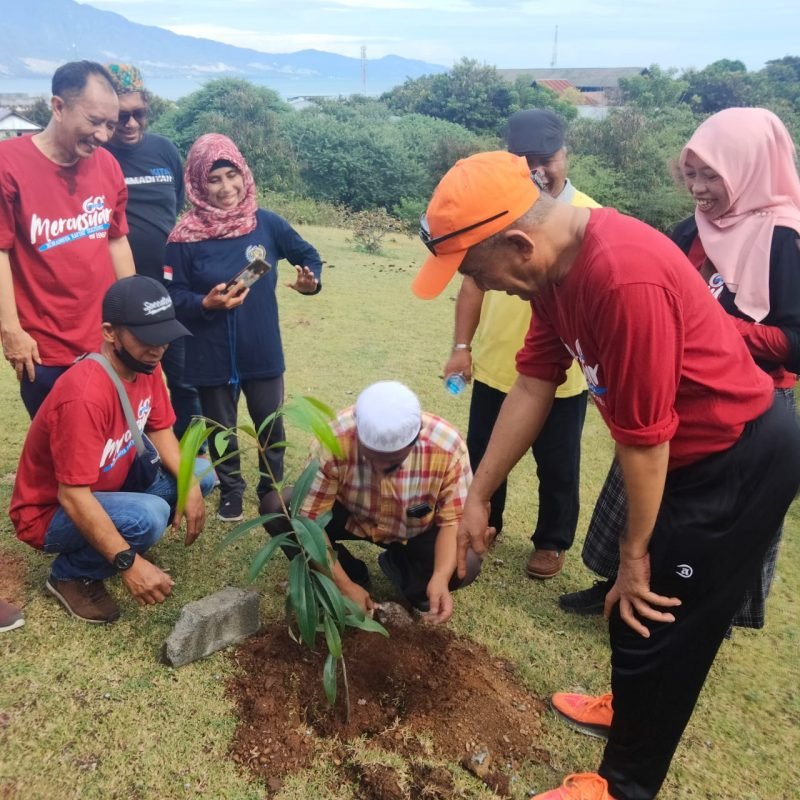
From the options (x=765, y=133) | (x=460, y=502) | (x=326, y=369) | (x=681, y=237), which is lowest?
(x=326, y=369)

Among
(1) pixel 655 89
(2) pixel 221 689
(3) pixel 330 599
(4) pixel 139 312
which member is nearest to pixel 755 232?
(3) pixel 330 599

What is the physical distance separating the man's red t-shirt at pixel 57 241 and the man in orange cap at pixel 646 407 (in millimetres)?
2013

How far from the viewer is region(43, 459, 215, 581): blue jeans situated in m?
2.50

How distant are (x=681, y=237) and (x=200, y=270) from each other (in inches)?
80.0

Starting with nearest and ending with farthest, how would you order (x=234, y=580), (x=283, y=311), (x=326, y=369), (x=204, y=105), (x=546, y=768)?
(x=546, y=768) → (x=234, y=580) → (x=326, y=369) → (x=283, y=311) → (x=204, y=105)

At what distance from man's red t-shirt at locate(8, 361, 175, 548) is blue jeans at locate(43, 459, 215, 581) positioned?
58 mm

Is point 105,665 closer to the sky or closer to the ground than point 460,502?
closer to the ground

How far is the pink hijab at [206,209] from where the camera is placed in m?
3.02

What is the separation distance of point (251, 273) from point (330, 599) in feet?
5.22

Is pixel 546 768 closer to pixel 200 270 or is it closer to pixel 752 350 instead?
pixel 752 350

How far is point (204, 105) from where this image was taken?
114ft

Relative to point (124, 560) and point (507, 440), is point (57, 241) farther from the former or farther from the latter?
point (507, 440)

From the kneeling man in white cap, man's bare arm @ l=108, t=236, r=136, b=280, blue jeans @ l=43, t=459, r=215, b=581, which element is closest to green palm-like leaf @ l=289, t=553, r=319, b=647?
the kneeling man in white cap

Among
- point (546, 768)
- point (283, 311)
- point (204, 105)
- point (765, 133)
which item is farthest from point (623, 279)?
point (204, 105)
